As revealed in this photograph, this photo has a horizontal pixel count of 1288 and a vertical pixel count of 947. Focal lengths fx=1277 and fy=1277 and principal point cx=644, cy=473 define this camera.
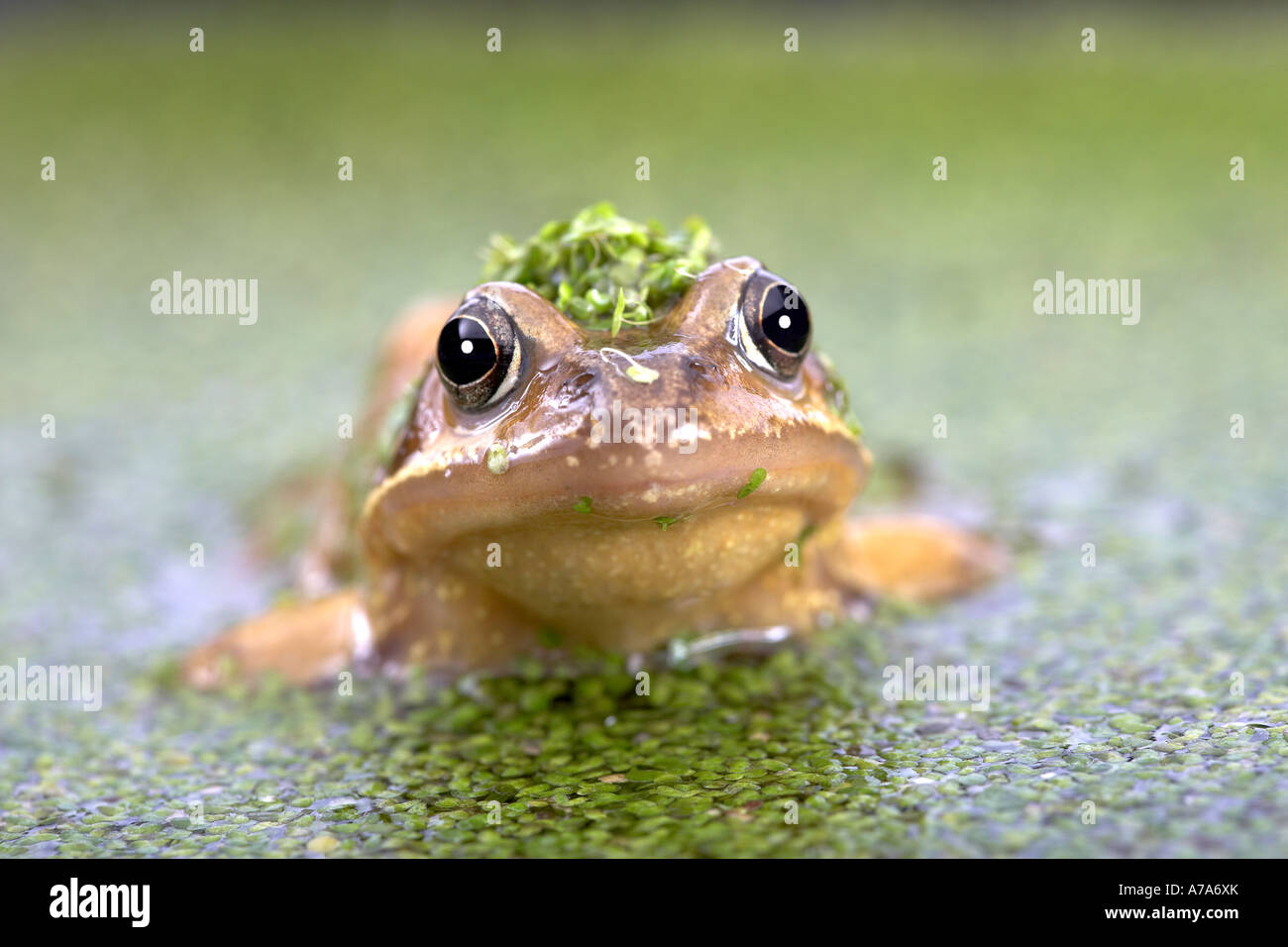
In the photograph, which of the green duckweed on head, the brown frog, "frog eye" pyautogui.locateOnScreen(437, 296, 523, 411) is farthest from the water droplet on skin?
the green duckweed on head

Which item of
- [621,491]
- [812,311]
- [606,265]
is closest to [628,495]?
[621,491]

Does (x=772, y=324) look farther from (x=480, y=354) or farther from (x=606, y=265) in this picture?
(x=480, y=354)

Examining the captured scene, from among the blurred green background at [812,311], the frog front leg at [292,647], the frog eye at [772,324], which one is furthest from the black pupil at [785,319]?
the frog front leg at [292,647]

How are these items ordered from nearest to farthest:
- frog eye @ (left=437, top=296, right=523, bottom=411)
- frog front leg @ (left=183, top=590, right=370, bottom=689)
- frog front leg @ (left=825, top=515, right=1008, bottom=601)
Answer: frog eye @ (left=437, top=296, right=523, bottom=411)
frog front leg @ (left=183, top=590, right=370, bottom=689)
frog front leg @ (left=825, top=515, right=1008, bottom=601)

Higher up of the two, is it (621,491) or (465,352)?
(465,352)

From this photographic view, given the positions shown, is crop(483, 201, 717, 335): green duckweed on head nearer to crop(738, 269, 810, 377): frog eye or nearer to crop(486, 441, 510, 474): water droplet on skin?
crop(738, 269, 810, 377): frog eye

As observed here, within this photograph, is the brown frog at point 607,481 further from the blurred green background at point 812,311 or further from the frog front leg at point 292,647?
the blurred green background at point 812,311

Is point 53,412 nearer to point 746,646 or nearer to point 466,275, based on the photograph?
point 466,275
